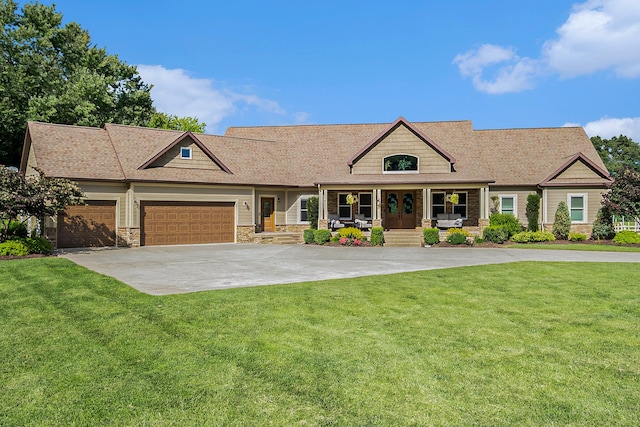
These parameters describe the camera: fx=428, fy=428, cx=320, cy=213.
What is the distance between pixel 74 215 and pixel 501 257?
1846 centimetres

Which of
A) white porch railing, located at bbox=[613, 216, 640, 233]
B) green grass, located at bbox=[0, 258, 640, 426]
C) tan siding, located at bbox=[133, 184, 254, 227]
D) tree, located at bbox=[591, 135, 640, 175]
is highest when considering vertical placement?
tree, located at bbox=[591, 135, 640, 175]

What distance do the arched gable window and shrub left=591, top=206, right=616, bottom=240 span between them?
32.7 feet

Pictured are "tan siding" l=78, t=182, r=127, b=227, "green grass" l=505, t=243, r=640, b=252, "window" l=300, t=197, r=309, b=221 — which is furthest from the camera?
"window" l=300, t=197, r=309, b=221

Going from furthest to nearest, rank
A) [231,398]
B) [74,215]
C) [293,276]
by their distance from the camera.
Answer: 1. [74,215]
2. [293,276]
3. [231,398]

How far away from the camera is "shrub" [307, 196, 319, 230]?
81.3 feet

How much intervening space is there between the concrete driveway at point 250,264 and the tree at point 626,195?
5515mm

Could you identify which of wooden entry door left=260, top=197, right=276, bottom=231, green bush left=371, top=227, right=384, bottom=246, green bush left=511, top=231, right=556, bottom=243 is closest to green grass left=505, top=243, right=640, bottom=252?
green bush left=511, top=231, right=556, bottom=243

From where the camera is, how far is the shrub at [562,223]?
904 inches

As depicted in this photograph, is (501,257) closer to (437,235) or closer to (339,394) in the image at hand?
(437,235)

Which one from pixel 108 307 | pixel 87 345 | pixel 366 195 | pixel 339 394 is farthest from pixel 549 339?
pixel 366 195

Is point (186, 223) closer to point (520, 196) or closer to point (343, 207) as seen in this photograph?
point (343, 207)

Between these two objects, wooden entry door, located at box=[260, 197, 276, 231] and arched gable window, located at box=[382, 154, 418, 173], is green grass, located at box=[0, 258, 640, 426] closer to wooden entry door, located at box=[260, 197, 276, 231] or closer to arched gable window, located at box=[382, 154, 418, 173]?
arched gable window, located at box=[382, 154, 418, 173]

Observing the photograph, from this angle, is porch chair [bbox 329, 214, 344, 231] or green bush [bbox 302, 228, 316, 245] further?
porch chair [bbox 329, 214, 344, 231]

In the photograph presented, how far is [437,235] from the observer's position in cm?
2153
